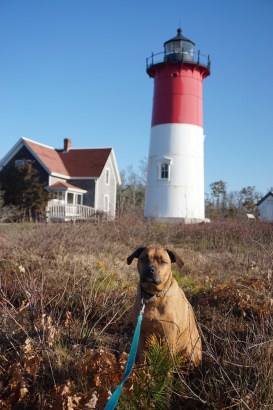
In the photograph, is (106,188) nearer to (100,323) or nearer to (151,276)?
(100,323)

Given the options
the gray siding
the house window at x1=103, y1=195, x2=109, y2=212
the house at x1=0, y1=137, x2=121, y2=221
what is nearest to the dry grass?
the house at x1=0, y1=137, x2=121, y2=221

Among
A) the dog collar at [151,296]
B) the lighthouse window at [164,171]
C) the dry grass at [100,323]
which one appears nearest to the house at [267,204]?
the lighthouse window at [164,171]

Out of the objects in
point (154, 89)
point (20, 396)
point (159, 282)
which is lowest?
point (20, 396)

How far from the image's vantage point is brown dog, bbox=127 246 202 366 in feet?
11.5

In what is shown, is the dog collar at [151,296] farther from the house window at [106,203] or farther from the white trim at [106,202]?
the house window at [106,203]

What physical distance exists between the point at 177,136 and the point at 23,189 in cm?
1082

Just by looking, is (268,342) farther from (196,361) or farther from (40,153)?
(40,153)

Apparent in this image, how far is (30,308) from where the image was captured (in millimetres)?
4316

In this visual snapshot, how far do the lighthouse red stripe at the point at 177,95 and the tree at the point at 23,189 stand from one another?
365 inches

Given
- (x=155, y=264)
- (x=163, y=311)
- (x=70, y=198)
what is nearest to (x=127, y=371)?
(x=163, y=311)

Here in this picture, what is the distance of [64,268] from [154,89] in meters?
17.7

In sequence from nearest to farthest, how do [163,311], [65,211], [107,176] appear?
[163,311]
[65,211]
[107,176]

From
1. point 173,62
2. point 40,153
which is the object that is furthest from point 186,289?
point 40,153

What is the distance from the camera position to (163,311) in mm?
3539
